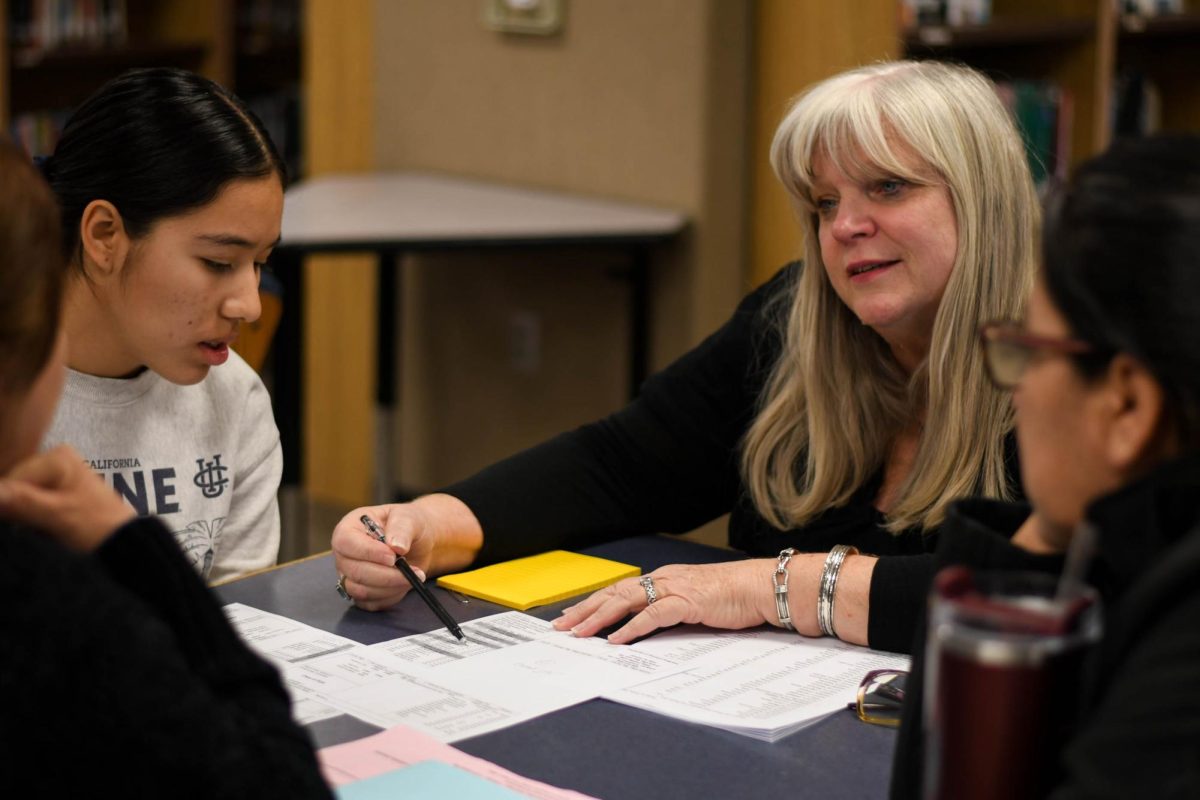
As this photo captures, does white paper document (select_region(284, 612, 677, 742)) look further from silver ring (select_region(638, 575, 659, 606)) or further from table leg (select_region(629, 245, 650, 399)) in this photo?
table leg (select_region(629, 245, 650, 399))

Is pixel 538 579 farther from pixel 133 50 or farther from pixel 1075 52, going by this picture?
pixel 133 50

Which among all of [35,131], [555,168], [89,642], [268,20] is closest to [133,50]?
[35,131]

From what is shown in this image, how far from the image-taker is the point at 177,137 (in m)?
1.70

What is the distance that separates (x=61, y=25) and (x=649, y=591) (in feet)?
13.1

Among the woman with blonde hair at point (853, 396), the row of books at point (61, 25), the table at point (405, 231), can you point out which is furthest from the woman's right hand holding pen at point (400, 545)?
the row of books at point (61, 25)

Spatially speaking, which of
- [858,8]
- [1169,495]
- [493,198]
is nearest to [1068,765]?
[1169,495]

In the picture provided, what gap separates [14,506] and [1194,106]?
406 cm

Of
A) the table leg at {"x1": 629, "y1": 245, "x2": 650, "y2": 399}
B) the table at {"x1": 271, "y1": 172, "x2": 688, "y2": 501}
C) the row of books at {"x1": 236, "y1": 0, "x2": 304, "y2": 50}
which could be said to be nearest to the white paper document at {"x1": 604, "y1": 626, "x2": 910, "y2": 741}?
the table at {"x1": 271, "y1": 172, "x2": 688, "y2": 501}

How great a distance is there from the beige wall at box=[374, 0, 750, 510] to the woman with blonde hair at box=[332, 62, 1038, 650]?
169 centimetres

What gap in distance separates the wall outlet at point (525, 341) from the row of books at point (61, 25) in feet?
5.96

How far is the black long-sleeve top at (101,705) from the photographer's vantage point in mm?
850

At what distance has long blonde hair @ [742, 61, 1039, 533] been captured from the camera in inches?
69.3

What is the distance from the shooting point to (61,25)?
15.9 ft

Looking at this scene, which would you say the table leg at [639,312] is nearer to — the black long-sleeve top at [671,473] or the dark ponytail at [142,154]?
the black long-sleeve top at [671,473]
